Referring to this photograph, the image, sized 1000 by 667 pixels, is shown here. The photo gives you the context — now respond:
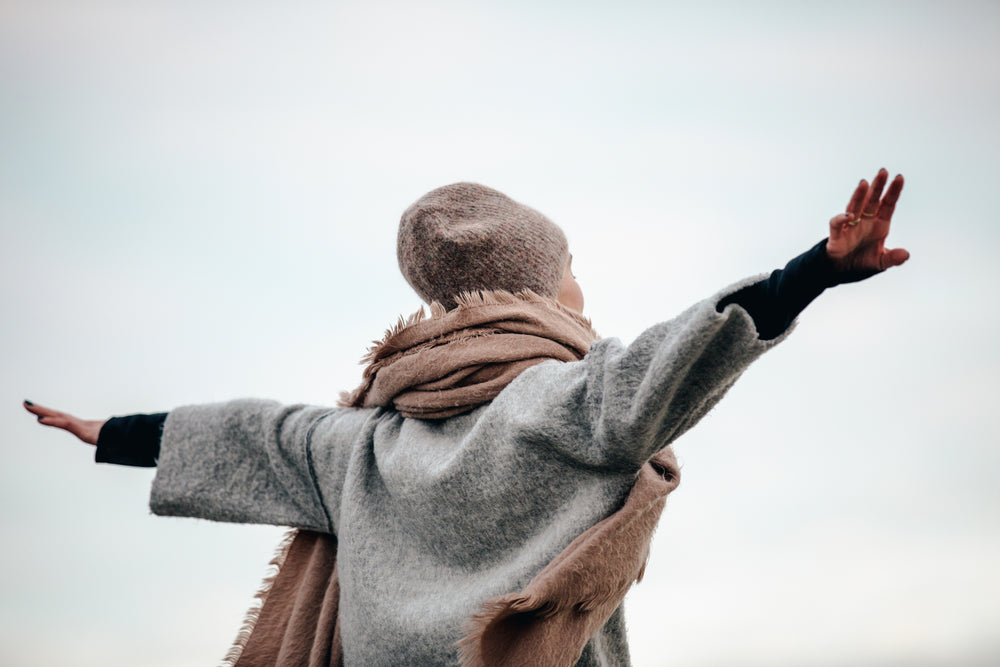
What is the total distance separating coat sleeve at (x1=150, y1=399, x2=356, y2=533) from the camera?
1797mm

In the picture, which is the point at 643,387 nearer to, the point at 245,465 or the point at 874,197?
the point at 874,197

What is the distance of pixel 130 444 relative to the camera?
6.28 ft

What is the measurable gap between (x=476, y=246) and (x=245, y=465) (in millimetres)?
696

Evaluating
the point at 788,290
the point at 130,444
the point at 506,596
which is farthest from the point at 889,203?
the point at 130,444

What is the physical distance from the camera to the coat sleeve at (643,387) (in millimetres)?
1052

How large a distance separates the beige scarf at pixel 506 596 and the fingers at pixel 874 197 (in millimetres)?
480

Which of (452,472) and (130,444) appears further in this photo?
(130,444)

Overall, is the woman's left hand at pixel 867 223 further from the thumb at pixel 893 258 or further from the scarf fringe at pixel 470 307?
the scarf fringe at pixel 470 307

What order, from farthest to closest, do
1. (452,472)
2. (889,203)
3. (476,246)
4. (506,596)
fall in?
(476,246) < (452,472) < (506,596) < (889,203)

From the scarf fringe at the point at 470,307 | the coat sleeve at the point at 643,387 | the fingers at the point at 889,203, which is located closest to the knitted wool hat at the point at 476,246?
the scarf fringe at the point at 470,307

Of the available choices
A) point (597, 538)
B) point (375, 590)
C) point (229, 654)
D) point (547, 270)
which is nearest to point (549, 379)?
point (597, 538)

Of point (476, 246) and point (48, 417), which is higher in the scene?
point (476, 246)

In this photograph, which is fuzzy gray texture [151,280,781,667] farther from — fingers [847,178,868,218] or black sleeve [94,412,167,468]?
fingers [847,178,868,218]

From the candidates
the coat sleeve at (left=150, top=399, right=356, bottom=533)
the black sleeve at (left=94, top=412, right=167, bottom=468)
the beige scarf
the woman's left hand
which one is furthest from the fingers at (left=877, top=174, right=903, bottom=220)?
the black sleeve at (left=94, top=412, right=167, bottom=468)
